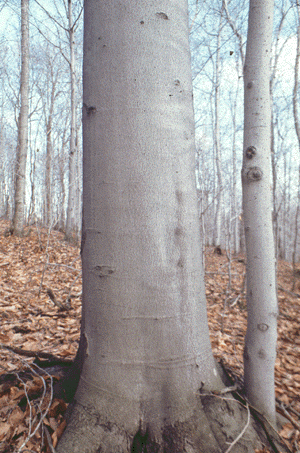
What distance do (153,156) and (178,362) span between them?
87cm

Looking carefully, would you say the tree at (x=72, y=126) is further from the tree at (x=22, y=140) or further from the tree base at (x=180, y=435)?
the tree base at (x=180, y=435)

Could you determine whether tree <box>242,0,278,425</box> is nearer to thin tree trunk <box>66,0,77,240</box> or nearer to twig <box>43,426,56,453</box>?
twig <box>43,426,56,453</box>

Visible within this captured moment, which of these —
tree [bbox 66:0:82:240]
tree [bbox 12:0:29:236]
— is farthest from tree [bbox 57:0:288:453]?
tree [bbox 12:0:29:236]

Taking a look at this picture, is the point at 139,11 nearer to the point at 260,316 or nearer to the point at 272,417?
the point at 260,316

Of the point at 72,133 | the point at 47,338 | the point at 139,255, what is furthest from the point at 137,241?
the point at 72,133

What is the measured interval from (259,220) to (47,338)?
2.17 metres

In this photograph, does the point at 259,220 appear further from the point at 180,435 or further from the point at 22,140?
the point at 22,140

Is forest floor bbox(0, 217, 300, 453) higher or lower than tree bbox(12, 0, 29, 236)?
Answer: lower

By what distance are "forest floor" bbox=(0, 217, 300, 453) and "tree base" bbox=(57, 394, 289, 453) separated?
11 cm

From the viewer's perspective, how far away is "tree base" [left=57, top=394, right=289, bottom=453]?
3.29ft

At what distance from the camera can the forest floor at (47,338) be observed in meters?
1.18

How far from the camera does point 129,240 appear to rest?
3.52 ft

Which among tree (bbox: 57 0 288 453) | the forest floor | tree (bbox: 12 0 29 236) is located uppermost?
tree (bbox: 12 0 29 236)

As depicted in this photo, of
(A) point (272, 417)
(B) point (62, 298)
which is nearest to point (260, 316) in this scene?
(A) point (272, 417)
